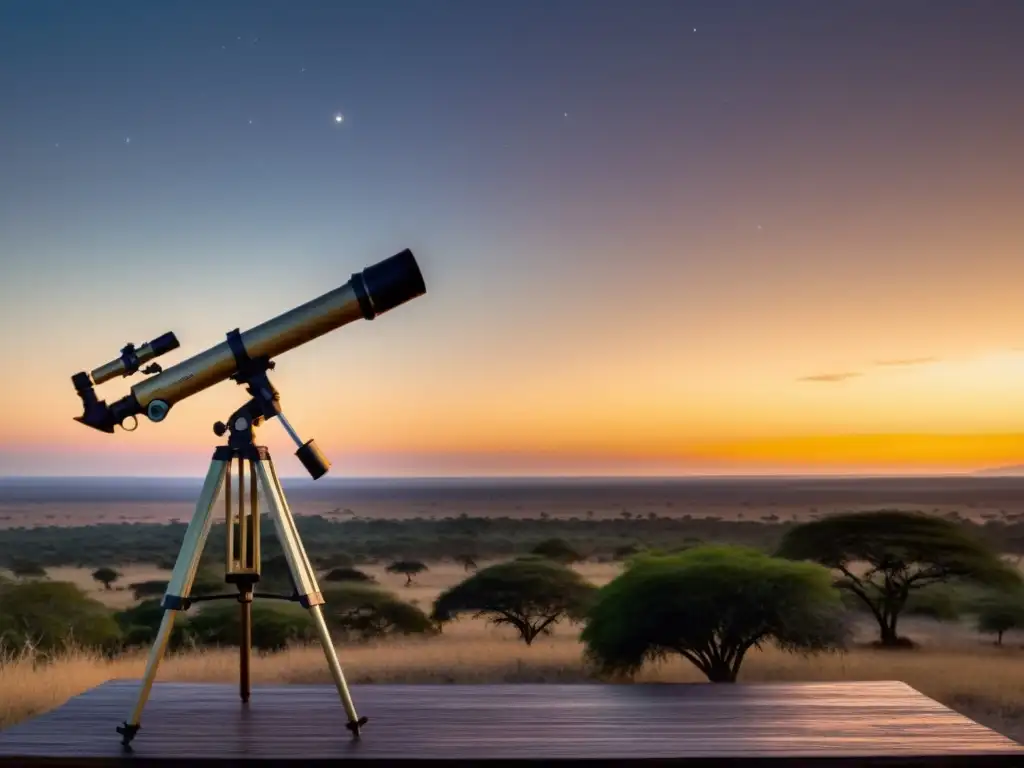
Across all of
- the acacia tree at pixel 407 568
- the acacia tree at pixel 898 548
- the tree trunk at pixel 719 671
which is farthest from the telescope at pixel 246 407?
the acacia tree at pixel 407 568

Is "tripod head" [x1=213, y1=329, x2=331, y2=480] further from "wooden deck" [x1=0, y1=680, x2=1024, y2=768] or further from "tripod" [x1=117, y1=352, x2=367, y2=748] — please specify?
"wooden deck" [x1=0, y1=680, x2=1024, y2=768]

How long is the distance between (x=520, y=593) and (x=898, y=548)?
453 centimetres

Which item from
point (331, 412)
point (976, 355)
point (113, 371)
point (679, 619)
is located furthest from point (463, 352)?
point (113, 371)

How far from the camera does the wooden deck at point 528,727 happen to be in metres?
3.81

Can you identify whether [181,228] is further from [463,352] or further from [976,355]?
[976,355]

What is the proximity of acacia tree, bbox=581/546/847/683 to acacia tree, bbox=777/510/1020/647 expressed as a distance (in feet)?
13.1

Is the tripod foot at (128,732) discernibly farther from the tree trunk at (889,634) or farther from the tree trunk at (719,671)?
the tree trunk at (889,634)

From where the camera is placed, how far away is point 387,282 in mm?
4070

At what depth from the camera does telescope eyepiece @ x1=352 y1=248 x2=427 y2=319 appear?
13.4ft

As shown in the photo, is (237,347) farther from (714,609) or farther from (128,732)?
(714,609)

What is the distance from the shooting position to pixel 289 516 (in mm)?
4109

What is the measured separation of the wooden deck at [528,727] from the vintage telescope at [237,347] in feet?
4.37

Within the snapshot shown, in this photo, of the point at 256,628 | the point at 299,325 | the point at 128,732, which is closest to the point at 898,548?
the point at 256,628

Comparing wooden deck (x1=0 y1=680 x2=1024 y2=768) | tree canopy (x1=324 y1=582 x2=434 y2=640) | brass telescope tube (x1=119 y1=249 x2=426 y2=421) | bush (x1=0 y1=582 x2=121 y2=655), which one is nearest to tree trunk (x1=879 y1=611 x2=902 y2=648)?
tree canopy (x1=324 y1=582 x2=434 y2=640)
